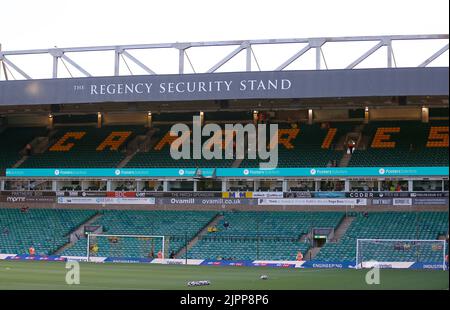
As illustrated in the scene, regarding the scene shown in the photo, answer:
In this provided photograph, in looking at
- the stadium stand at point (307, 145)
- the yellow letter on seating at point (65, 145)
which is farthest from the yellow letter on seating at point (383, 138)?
the yellow letter on seating at point (65, 145)

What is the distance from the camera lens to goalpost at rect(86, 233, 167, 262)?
46.5m

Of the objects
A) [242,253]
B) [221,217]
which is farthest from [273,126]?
[242,253]

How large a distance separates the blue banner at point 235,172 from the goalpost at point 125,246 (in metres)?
6.94

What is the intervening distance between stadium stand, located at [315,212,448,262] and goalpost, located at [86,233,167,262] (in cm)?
1010

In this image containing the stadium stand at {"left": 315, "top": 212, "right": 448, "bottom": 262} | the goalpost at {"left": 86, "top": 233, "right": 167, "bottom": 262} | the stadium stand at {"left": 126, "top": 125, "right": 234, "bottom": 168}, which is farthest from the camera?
the stadium stand at {"left": 126, "top": 125, "right": 234, "bottom": 168}

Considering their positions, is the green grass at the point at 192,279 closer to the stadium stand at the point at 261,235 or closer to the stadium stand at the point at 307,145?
the stadium stand at the point at 261,235

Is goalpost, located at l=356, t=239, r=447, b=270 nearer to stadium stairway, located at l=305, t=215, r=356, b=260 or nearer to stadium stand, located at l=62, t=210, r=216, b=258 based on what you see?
stadium stairway, located at l=305, t=215, r=356, b=260

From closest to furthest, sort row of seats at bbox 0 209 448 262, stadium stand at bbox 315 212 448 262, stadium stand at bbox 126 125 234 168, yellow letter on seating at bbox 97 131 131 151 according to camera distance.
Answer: stadium stand at bbox 315 212 448 262 < row of seats at bbox 0 209 448 262 < stadium stand at bbox 126 125 234 168 < yellow letter on seating at bbox 97 131 131 151

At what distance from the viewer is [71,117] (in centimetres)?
6309

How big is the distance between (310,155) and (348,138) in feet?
10.9

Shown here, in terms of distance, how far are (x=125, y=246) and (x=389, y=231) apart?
53.0 ft

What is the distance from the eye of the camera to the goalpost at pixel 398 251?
4003 cm

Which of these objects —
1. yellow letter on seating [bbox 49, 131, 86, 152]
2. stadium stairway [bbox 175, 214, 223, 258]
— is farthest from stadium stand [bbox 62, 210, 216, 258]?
yellow letter on seating [bbox 49, 131, 86, 152]
